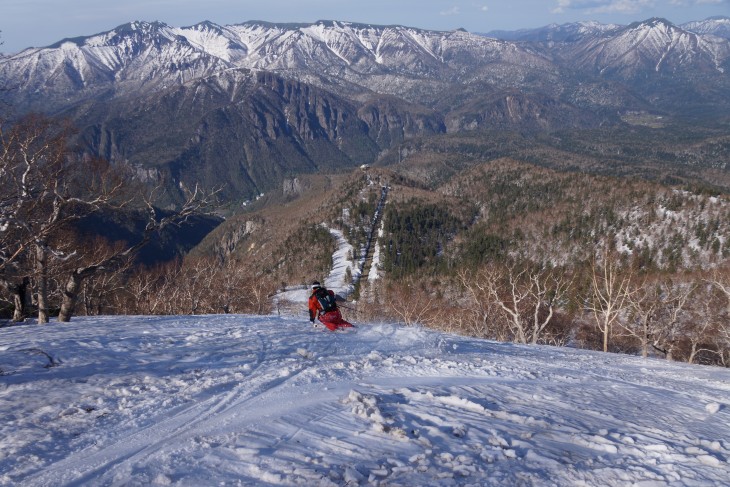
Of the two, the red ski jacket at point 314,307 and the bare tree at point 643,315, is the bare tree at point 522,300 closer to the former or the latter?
the bare tree at point 643,315

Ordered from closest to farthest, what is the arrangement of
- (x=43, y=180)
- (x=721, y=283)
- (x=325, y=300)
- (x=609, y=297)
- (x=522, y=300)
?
1. (x=325, y=300)
2. (x=43, y=180)
3. (x=609, y=297)
4. (x=721, y=283)
5. (x=522, y=300)

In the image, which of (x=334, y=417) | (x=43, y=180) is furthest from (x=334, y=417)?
(x=43, y=180)

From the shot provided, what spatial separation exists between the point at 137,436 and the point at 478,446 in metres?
5.29

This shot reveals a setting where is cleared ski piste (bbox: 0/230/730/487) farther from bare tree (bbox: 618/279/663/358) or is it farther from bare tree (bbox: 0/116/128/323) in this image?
bare tree (bbox: 618/279/663/358)

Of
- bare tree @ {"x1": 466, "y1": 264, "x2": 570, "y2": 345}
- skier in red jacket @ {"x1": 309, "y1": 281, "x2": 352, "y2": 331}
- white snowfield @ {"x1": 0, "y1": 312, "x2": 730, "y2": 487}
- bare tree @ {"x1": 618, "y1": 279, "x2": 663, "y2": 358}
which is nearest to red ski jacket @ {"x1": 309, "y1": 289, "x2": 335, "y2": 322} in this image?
skier in red jacket @ {"x1": 309, "y1": 281, "x2": 352, "y2": 331}

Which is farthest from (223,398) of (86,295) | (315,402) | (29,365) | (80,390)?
(86,295)

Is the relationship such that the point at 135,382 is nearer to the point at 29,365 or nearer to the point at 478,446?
the point at 29,365

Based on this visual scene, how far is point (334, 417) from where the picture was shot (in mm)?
8031

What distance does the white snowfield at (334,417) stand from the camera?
6426 millimetres

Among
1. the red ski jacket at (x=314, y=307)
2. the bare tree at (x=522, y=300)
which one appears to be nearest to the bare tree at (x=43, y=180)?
the red ski jacket at (x=314, y=307)

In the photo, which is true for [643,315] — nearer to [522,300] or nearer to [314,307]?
[314,307]

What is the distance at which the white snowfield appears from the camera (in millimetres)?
6426

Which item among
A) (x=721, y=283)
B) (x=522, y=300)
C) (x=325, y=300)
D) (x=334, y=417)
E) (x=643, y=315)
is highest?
(x=325, y=300)

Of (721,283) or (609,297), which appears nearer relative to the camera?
(609,297)
